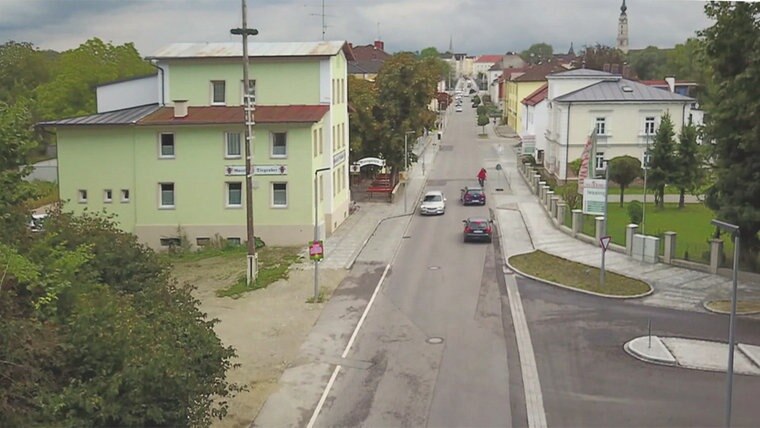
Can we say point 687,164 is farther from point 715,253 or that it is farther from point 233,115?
point 233,115

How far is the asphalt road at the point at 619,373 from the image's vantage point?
47.7ft

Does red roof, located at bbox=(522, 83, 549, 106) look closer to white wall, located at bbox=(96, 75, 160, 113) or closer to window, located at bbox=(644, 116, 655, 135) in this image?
window, located at bbox=(644, 116, 655, 135)

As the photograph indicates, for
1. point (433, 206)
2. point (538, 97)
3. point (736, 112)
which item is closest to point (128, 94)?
point (433, 206)

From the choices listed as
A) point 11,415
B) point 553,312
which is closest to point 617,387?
point 553,312

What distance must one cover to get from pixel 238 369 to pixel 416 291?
326 inches

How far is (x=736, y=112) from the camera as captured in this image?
903 inches

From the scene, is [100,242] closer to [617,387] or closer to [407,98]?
[617,387]

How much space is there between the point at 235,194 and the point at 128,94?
9.35 m

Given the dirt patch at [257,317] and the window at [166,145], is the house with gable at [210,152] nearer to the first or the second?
the window at [166,145]

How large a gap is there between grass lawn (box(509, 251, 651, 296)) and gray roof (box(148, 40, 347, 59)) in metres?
12.1

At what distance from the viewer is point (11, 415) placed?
872cm

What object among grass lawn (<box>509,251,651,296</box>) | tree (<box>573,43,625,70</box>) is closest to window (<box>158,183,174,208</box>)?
grass lawn (<box>509,251,651,296</box>)

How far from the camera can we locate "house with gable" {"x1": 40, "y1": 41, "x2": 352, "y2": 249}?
3206 centimetres

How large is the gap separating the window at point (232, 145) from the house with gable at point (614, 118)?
24.5 metres
